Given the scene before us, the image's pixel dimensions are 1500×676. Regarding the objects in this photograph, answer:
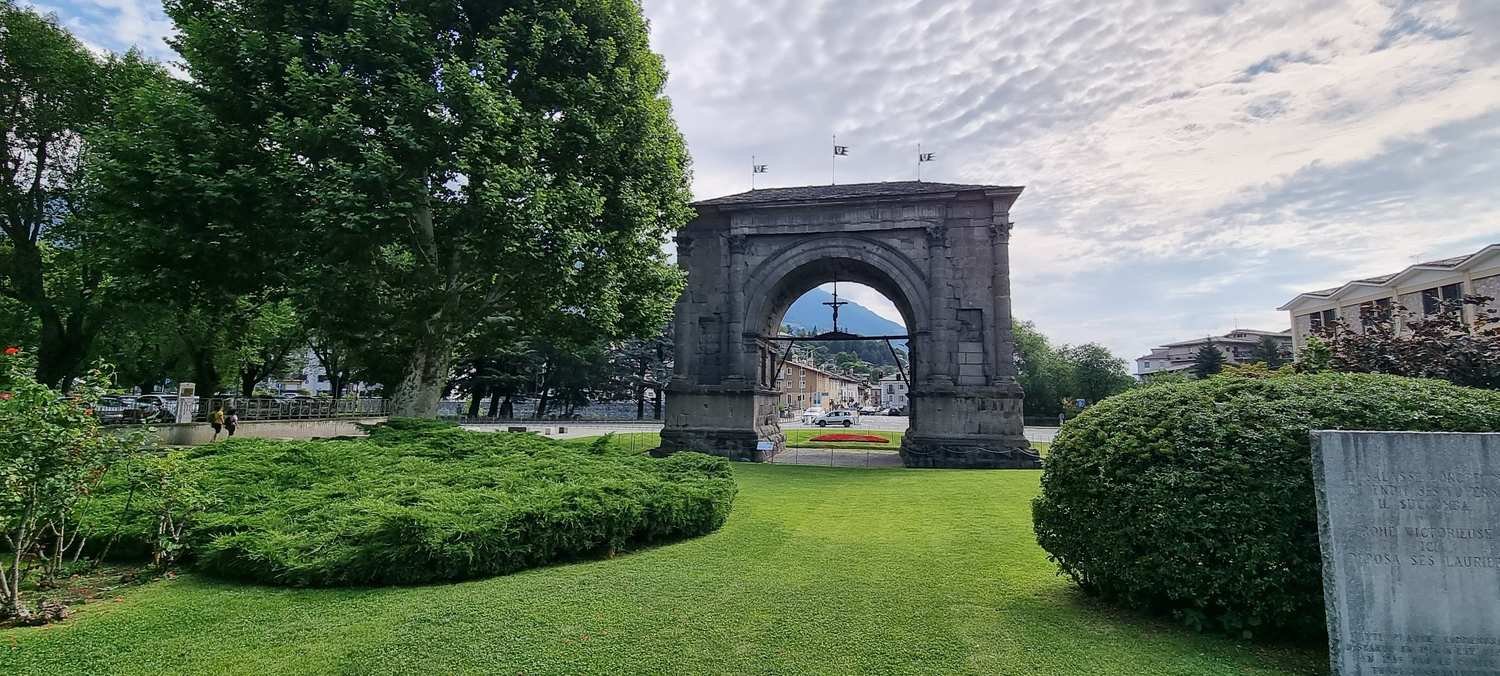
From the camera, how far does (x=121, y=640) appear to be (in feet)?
15.2

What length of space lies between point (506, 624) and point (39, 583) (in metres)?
4.39

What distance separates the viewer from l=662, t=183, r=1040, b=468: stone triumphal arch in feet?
62.2

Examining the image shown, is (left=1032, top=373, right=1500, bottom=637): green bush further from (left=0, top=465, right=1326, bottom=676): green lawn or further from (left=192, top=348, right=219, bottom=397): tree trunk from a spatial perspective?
(left=192, top=348, right=219, bottom=397): tree trunk

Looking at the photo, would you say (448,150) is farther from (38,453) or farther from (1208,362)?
(1208,362)

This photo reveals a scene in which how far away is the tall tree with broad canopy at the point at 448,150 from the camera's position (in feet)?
38.9

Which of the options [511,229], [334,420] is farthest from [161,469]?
[334,420]

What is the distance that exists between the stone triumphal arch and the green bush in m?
13.5

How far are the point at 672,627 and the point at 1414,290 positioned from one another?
5775cm

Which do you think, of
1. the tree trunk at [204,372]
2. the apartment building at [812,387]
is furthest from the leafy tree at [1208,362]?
the tree trunk at [204,372]

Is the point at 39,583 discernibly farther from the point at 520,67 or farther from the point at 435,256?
the point at 520,67

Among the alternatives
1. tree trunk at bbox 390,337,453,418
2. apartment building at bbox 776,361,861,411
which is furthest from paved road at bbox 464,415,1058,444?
apartment building at bbox 776,361,861,411

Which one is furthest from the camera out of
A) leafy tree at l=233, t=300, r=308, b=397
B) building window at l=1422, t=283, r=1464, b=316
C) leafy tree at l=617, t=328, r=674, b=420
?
leafy tree at l=617, t=328, r=674, b=420

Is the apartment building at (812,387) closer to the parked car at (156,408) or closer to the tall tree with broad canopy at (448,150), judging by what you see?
the parked car at (156,408)

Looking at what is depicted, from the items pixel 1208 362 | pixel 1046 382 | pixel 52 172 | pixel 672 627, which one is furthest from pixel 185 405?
pixel 1208 362
